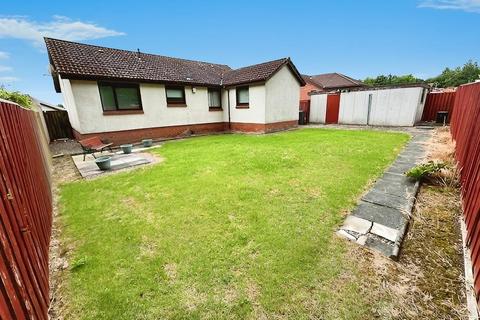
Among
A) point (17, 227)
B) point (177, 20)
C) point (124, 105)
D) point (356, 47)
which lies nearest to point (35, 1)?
point (124, 105)

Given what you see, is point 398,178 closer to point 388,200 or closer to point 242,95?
point 388,200

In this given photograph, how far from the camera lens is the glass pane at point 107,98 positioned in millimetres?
9969

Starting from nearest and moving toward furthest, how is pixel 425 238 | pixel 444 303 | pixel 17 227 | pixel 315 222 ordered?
pixel 17 227 → pixel 444 303 → pixel 425 238 → pixel 315 222

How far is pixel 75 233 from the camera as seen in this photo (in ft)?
10.9

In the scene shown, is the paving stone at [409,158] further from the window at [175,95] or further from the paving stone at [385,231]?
the window at [175,95]

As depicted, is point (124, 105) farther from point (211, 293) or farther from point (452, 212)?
point (452, 212)

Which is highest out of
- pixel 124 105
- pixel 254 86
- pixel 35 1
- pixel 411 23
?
pixel 411 23

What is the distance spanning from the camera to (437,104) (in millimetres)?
14438

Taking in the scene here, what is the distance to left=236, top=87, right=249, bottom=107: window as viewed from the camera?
13648mm

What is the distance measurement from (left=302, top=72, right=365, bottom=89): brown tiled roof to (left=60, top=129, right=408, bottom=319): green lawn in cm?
2894

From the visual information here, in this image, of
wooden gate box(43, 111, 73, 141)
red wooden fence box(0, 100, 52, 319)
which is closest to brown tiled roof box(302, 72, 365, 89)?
wooden gate box(43, 111, 73, 141)

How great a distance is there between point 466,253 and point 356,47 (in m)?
44.3

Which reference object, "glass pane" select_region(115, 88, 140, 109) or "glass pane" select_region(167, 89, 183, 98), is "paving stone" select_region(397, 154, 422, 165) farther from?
"glass pane" select_region(115, 88, 140, 109)

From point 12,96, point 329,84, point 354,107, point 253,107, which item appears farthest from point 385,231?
point 329,84
